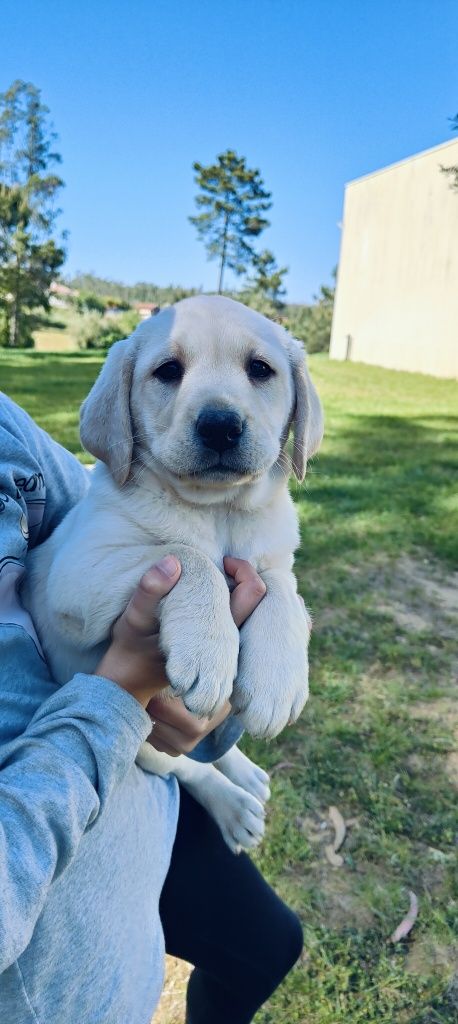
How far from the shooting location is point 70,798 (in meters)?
1.33

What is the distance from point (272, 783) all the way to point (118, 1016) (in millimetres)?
1732

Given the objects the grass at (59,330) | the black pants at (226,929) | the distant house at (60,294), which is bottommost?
the black pants at (226,929)

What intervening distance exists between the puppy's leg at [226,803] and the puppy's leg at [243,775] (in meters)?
0.12

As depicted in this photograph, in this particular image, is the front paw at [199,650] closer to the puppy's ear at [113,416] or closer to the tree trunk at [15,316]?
the puppy's ear at [113,416]

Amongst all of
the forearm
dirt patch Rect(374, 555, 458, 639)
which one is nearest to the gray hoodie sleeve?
the forearm

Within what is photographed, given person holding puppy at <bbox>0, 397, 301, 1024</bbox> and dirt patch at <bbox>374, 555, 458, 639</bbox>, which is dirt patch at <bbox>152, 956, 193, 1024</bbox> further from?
dirt patch at <bbox>374, 555, 458, 639</bbox>

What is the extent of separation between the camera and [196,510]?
1.92m

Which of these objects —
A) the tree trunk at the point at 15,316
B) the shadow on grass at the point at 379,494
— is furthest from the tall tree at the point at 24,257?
the shadow on grass at the point at 379,494

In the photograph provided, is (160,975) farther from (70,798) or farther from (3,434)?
(3,434)

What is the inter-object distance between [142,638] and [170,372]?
0.76 meters

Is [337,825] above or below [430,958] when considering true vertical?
above

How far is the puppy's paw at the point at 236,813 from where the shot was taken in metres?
2.30

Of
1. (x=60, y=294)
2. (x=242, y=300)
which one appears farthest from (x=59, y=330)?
(x=242, y=300)

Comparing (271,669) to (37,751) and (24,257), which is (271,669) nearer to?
(37,751)
